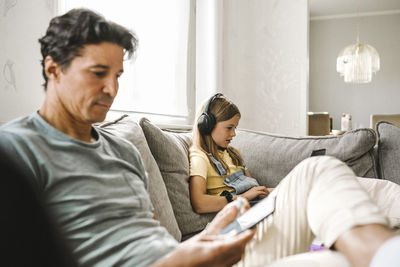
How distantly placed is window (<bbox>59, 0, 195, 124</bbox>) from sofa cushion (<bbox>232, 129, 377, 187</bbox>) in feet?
2.09

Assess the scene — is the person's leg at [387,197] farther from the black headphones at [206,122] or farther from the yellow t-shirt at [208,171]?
the black headphones at [206,122]

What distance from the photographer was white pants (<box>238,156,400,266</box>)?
749mm

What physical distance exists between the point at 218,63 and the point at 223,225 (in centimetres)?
202

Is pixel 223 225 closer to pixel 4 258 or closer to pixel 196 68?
pixel 4 258

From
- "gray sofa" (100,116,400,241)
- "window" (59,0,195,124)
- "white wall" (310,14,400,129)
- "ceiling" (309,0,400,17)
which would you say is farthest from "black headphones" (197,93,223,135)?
"white wall" (310,14,400,129)

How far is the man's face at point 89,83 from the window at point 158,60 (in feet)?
2.93

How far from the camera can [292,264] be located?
2.43 ft

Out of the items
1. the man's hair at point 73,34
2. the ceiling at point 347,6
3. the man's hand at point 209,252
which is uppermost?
the ceiling at point 347,6

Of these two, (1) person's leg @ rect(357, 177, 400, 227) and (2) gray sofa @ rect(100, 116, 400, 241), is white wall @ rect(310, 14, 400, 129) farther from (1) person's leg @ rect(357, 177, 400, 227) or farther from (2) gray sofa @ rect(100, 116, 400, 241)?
(1) person's leg @ rect(357, 177, 400, 227)

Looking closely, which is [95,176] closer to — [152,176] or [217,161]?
[152,176]

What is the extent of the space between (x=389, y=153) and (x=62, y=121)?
1668 mm

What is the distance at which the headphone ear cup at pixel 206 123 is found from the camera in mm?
1649

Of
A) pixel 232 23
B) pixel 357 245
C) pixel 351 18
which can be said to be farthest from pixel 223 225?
pixel 351 18

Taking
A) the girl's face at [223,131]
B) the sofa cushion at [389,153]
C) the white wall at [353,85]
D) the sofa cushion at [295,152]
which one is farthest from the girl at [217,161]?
the white wall at [353,85]
